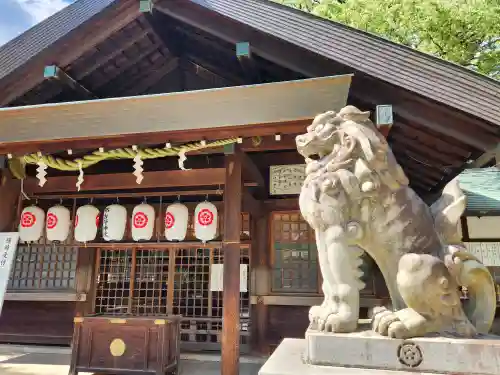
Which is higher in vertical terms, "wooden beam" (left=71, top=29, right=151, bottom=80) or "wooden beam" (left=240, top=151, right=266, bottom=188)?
"wooden beam" (left=71, top=29, right=151, bottom=80)

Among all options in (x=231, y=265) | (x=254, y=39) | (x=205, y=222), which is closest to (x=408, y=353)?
(x=231, y=265)

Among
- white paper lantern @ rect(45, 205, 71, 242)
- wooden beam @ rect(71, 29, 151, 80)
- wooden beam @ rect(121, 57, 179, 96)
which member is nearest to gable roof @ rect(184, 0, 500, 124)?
wooden beam @ rect(71, 29, 151, 80)

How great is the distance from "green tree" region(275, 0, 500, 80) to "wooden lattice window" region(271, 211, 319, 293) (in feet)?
20.1

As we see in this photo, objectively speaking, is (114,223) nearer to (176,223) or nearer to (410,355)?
(176,223)

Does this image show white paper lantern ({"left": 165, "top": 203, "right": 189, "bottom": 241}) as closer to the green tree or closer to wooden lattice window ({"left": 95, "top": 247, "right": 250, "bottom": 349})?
wooden lattice window ({"left": 95, "top": 247, "right": 250, "bottom": 349})

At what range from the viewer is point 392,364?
268 centimetres

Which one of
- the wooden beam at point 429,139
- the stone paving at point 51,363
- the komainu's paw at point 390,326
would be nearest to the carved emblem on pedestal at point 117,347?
the stone paving at point 51,363

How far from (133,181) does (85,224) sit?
4.15ft

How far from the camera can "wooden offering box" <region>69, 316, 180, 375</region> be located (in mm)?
5758

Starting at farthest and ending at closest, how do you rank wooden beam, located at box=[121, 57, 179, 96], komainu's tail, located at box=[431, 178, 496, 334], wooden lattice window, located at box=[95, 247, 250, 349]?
wooden lattice window, located at box=[95, 247, 250, 349], wooden beam, located at box=[121, 57, 179, 96], komainu's tail, located at box=[431, 178, 496, 334]

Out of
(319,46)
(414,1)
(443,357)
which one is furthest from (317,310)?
(414,1)

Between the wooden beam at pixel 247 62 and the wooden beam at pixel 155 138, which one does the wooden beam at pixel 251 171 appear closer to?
the wooden beam at pixel 155 138

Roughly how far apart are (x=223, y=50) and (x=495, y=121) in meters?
4.29

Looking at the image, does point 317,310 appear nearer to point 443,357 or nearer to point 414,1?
point 443,357
